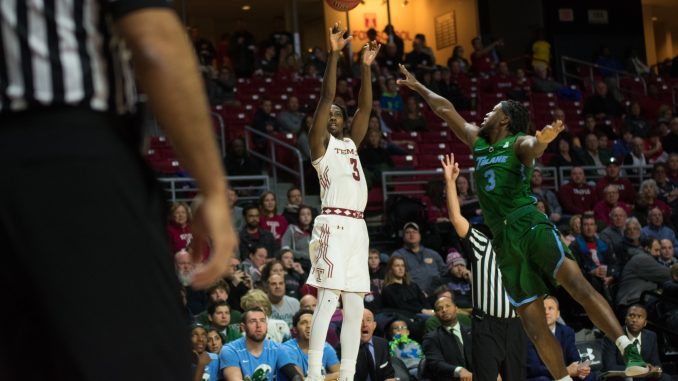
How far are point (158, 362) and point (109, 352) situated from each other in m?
0.10

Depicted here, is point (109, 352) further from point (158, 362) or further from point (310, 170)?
point (310, 170)

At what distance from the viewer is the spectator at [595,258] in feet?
42.0

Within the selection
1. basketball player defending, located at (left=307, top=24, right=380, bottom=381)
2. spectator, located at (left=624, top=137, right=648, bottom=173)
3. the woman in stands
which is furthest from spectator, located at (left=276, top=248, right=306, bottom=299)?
spectator, located at (left=624, top=137, right=648, bottom=173)

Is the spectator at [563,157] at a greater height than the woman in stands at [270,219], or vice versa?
the spectator at [563,157]

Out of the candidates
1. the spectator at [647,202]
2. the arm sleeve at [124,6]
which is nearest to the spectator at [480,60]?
the spectator at [647,202]

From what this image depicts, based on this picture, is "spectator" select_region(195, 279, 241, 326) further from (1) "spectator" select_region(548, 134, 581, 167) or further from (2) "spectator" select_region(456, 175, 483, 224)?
(1) "spectator" select_region(548, 134, 581, 167)

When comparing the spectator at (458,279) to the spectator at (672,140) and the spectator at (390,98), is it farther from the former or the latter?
the spectator at (672,140)

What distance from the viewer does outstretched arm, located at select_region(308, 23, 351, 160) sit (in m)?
7.47

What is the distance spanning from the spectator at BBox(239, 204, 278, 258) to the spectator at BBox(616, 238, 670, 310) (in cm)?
441

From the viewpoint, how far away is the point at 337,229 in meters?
7.68

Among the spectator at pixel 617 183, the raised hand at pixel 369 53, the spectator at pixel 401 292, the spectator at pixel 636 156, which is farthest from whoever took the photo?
the spectator at pixel 636 156

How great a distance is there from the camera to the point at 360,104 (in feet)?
26.2

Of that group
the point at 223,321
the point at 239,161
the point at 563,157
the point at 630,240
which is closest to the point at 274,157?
the point at 239,161

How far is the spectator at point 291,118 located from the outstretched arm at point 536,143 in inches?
378
